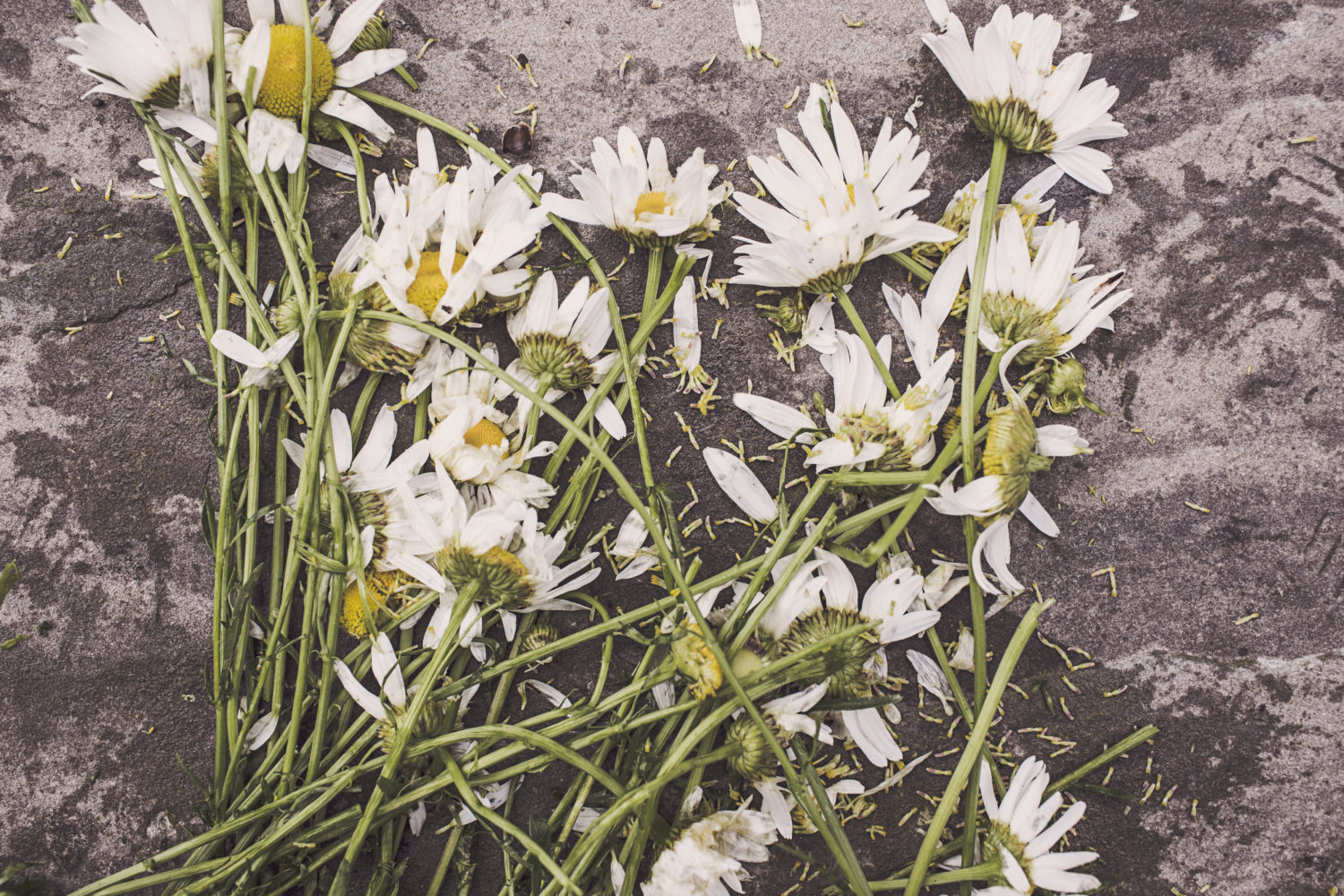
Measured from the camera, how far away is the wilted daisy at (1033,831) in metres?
0.72

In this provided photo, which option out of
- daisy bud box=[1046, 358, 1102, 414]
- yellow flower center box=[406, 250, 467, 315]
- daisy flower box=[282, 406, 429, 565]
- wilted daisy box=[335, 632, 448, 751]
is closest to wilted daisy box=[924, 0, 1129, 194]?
daisy bud box=[1046, 358, 1102, 414]

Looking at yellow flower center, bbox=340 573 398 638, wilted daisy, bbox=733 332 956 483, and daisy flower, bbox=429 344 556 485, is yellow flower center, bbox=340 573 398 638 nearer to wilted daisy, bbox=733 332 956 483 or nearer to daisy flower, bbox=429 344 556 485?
daisy flower, bbox=429 344 556 485

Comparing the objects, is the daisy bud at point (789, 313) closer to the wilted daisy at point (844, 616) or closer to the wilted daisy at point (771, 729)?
the wilted daisy at point (844, 616)

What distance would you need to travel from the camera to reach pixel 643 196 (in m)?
0.74

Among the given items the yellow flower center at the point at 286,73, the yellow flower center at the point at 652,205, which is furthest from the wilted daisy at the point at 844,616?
the yellow flower center at the point at 286,73

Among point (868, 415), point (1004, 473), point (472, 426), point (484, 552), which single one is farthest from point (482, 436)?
point (1004, 473)

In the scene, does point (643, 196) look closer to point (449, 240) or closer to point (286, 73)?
point (449, 240)

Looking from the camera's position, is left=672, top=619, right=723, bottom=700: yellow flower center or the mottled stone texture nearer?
left=672, top=619, right=723, bottom=700: yellow flower center

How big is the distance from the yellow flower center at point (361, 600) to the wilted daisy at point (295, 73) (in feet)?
1.30

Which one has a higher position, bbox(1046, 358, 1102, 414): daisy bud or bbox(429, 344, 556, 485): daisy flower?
bbox(1046, 358, 1102, 414): daisy bud

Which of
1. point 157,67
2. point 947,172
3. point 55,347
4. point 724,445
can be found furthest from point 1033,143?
Answer: point 55,347

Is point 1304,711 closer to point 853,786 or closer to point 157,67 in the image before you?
point 853,786

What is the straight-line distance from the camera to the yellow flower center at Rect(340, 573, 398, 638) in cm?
73

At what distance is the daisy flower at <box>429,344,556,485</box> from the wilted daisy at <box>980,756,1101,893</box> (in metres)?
0.54
